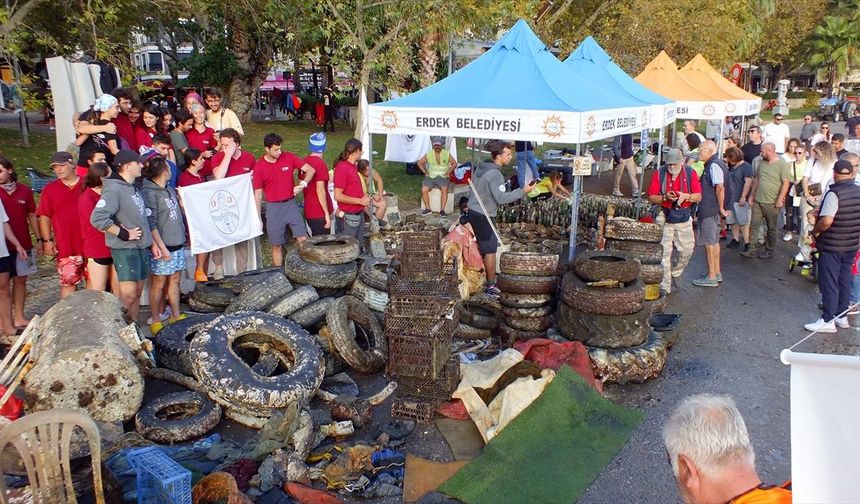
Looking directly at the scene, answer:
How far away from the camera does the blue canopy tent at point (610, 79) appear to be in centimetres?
1136

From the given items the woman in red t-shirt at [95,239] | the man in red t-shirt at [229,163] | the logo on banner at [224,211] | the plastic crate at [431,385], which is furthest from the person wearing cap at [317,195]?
the plastic crate at [431,385]

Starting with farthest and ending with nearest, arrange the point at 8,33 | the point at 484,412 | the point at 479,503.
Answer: the point at 8,33 → the point at 484,412 → the point at 479,503

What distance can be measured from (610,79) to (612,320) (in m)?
6.98

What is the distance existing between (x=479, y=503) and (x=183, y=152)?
6.12 metres

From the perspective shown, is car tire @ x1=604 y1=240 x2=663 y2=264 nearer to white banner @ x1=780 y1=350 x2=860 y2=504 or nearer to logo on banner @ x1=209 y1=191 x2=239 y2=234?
logo on banner @ x1=209 y1=191 x2=239 y2=234

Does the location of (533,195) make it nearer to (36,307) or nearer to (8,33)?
(36,307)

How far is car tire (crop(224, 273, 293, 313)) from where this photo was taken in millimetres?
6570

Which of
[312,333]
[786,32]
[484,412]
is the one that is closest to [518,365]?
[484,412]

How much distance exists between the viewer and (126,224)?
6215 millimetres

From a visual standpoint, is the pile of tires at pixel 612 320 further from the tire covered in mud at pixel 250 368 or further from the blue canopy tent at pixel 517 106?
the tire covered in mud at pixel 250 368

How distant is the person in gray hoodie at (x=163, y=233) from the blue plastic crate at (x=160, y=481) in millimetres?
3069

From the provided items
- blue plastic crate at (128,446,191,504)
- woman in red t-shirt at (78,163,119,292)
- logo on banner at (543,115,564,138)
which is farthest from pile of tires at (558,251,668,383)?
woman in red t-shirt at (78,163,119,292)

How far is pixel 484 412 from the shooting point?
525cm

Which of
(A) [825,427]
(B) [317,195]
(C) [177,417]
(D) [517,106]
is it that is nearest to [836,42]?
(D) [517,106]
